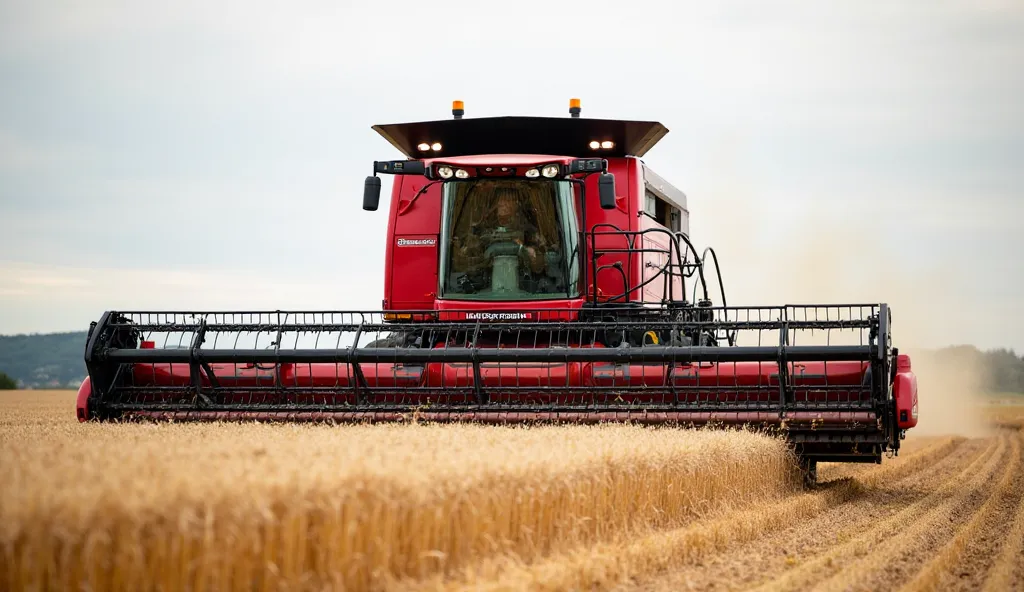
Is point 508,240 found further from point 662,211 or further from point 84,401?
point 84,401

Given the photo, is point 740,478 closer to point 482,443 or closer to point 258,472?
point 482,443

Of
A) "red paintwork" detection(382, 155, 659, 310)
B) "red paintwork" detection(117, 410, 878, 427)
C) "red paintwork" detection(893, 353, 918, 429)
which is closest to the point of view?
"red paintwork" detection(893, 353, 918, 429)

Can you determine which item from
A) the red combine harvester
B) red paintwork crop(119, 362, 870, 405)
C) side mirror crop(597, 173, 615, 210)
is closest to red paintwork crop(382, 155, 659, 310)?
the red combine harvester

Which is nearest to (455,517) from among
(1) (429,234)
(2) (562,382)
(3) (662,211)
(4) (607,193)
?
(2) (562,382)

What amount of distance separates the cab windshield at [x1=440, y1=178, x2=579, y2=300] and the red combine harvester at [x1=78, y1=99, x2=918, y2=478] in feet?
0.04

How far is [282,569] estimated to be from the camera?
3.54 metres

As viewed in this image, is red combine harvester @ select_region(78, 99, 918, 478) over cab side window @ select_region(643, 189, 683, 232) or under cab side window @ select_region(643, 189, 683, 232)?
under

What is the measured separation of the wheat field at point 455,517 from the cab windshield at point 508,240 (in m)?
2.49

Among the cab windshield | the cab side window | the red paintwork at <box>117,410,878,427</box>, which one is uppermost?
the cab side window

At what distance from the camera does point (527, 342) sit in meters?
8.97

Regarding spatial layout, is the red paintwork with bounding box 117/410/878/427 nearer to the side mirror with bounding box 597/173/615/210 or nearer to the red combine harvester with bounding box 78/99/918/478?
the red combine harvester with bounding box 78/99/918/478

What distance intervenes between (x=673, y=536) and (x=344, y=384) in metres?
3.83

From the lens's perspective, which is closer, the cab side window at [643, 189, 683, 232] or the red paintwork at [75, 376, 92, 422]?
the red paintwork at [75, 376, 92, 422]

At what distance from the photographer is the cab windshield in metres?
9.26
